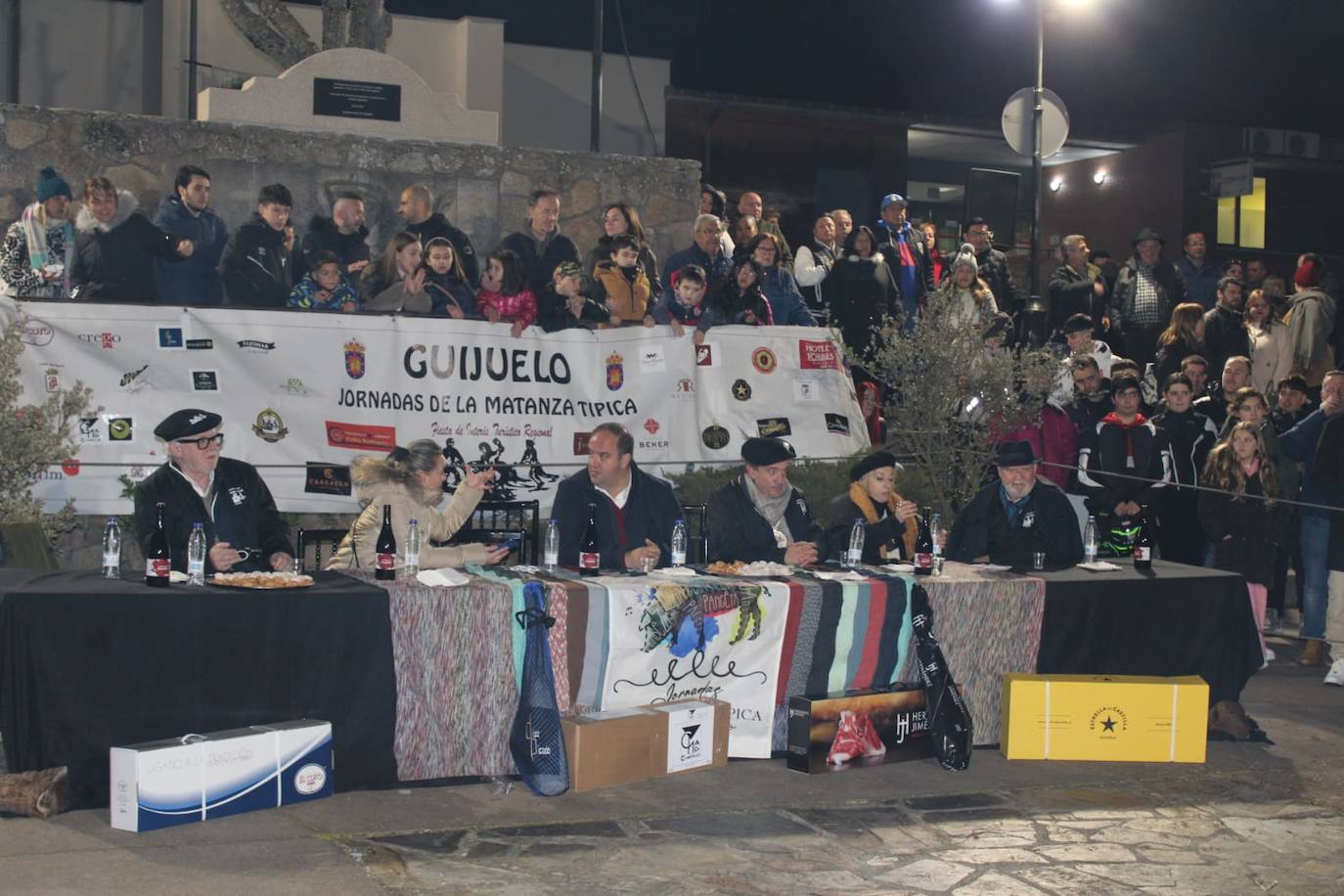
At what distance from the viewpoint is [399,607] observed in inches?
284

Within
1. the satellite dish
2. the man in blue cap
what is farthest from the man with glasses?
the man in blue cap

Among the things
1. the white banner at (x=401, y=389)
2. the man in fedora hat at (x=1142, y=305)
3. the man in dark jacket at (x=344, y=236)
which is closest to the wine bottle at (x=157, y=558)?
the white banner at (x=401, y=389)

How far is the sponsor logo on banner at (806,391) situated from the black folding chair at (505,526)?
7.79 ft

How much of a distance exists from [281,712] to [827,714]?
2617mm

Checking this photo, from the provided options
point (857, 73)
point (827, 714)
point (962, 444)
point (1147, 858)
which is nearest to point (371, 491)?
point (827, 714)

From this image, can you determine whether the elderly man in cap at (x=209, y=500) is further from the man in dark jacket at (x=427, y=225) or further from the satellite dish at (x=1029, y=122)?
the satellite dish at (x=1029, y=122)

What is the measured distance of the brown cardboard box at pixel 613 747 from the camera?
7.29 metres

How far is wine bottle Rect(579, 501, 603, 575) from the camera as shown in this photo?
8.00 meters

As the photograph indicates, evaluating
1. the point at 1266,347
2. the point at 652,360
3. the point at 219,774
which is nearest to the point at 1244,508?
the point at 652,360

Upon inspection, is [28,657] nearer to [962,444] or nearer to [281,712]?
[281,712]

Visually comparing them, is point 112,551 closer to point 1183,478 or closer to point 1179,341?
point 1183,478

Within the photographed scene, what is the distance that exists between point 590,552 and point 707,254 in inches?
211

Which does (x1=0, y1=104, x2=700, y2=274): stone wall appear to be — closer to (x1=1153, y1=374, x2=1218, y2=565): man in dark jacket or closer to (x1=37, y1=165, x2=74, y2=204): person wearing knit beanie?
(x1=37, y1=165, x2=74, y2=204): person wearing knit beanie

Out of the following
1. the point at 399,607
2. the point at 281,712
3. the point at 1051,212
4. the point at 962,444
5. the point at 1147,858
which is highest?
the point at 1051,212
